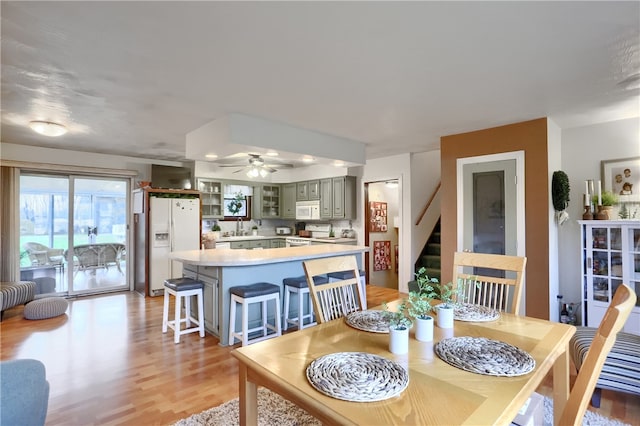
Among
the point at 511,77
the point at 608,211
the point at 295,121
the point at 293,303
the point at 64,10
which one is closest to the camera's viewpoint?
the point at 64,10

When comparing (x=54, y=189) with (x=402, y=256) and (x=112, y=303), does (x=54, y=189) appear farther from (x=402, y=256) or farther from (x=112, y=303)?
(x=402, y=256)

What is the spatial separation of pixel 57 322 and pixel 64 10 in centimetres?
393

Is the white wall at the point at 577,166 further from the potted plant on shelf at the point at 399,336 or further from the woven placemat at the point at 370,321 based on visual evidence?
the potted plant on shelf at the point at 399,336

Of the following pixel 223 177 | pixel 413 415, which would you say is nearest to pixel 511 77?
pixel 413 415

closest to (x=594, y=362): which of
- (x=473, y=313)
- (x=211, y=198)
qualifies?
(x=473, y=313)

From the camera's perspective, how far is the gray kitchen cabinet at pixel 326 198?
6609 millimetres

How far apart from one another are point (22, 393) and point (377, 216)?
5855mm

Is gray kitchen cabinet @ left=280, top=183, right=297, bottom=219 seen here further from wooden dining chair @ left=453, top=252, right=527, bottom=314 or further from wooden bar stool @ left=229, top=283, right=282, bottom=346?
wooden dining chair @ left=453, top=252, right=527, bottom=314

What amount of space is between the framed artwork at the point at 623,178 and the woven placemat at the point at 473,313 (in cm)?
314

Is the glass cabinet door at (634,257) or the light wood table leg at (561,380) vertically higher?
the glass cabinet door at (634,257)

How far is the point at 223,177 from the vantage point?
22.5 feet

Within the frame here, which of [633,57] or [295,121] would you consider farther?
[295,121]

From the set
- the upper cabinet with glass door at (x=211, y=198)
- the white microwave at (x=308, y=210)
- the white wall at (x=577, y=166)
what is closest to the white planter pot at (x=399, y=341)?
the white wall at (x=577, y=166)

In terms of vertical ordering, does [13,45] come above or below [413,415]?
above
